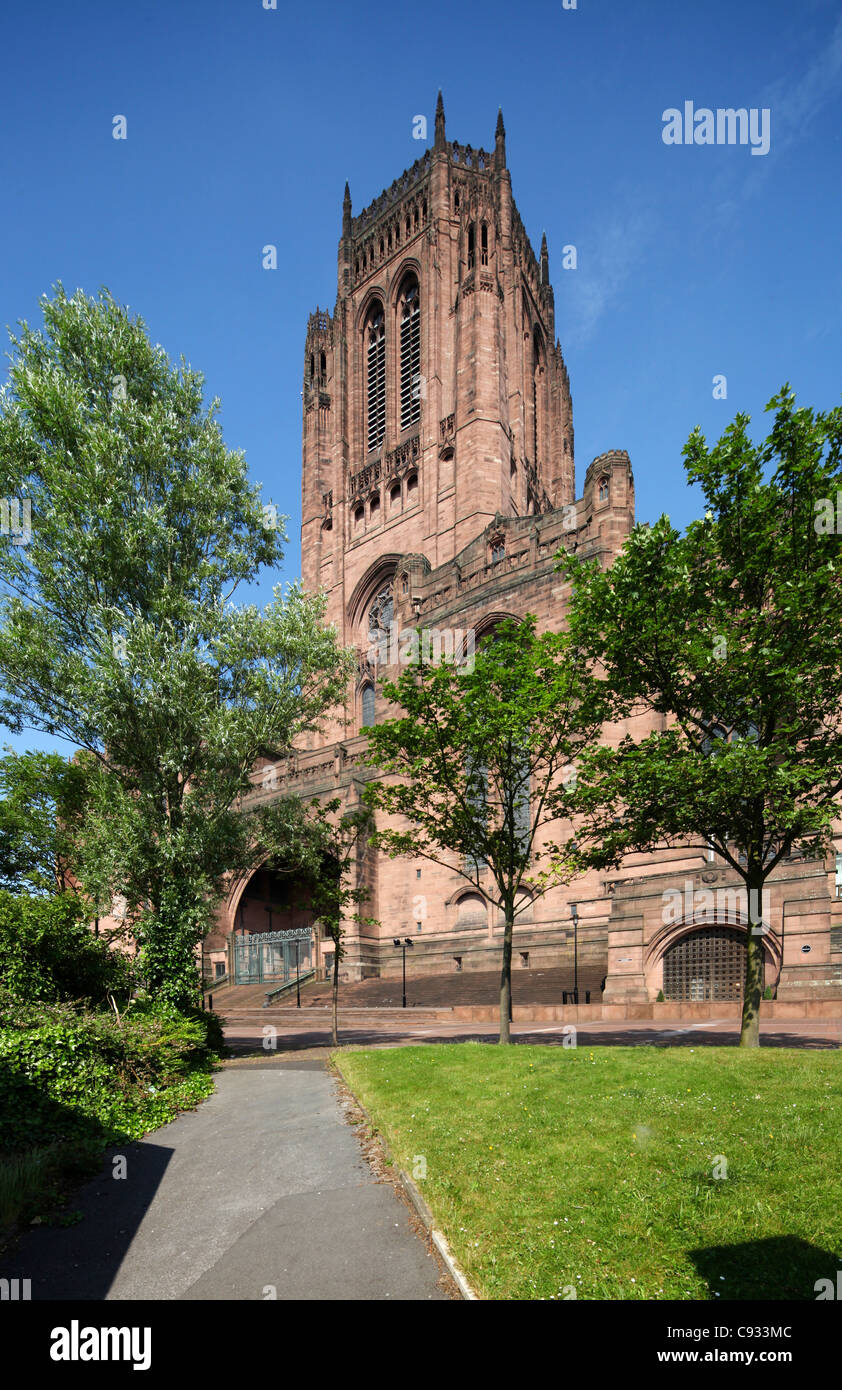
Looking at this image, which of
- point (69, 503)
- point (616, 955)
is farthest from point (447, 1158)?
point (616, 955)

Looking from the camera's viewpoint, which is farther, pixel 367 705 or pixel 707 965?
pixel 367 705

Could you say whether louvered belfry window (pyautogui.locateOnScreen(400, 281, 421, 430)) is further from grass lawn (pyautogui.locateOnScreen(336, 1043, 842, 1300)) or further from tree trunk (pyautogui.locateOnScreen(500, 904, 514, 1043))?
grass lawn (pyautogui.locateOnScreen(336, 1043, 842, 1300))

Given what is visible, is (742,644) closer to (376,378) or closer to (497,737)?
(497,737)

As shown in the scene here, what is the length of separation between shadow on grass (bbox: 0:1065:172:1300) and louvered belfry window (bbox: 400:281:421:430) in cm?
5220

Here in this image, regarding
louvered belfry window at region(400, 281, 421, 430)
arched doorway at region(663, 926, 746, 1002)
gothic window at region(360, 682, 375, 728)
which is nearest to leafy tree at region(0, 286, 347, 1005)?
arched doorway at region(663, 926, 746, 1002)

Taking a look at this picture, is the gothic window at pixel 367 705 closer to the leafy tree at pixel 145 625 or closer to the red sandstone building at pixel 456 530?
the red sandstone building at pixel 456 530

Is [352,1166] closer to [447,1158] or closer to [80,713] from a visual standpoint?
[447,1158]

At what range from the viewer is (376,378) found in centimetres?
6088

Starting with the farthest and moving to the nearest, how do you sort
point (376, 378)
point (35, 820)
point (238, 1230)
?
point (376, 378)
point (35, 820)
point (238, 1230)

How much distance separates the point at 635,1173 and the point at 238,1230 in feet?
10.1

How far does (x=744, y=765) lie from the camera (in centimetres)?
1262

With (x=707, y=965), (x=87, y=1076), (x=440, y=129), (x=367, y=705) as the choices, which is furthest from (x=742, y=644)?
(x=440, y=129)
